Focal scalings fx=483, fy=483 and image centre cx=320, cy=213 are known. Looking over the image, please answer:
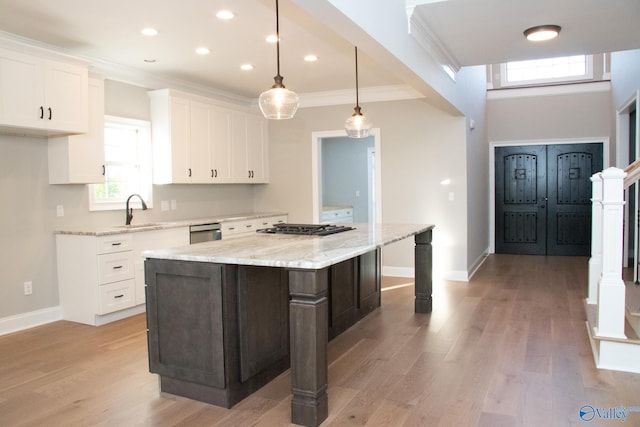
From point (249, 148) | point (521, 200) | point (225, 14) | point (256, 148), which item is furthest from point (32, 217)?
point (521, 200)

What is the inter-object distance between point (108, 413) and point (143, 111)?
12.1 feet

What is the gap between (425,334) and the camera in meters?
3.99

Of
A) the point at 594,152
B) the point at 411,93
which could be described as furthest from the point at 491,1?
the point at 594,152

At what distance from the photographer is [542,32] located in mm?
3895

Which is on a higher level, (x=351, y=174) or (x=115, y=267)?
(x=351, y=174)

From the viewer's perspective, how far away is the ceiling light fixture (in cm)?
385

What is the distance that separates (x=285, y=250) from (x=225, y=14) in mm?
1961

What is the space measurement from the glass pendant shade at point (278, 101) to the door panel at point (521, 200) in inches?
243

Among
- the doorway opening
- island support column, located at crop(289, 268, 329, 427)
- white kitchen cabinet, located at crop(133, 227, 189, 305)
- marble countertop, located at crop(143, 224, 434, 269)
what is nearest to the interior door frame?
the doorway opening

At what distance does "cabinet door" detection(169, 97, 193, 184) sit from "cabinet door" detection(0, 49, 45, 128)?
1.58 m

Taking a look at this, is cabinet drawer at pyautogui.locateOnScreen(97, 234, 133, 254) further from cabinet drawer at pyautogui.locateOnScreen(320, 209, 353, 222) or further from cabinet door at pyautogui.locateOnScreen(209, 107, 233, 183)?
cabinet drawer at pyautogui.locateOnScreen(320, 209, 353, 222)

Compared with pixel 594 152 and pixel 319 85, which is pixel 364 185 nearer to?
pixel 319 85

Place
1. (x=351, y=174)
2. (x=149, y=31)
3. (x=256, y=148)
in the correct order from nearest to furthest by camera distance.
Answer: (x=149, y=31), (x=256, y=148), (x=351, y=174)

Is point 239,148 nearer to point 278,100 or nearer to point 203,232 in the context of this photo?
point 203,232
